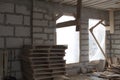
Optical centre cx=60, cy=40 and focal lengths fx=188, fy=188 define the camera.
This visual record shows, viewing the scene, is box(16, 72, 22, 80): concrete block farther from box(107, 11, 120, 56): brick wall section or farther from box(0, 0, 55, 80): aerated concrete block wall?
box(107, 11, 120, 56): brick wall section

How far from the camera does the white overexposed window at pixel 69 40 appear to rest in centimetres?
600

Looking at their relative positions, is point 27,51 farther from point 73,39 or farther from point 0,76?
point 73,39

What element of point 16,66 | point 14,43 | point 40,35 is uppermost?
point 40,35

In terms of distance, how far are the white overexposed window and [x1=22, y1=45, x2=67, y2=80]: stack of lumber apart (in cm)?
109

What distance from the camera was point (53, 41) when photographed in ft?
18.5

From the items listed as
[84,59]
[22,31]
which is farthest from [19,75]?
[84,59]

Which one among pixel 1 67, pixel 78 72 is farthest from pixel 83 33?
pixel 1 67

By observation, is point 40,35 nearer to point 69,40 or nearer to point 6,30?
point 6,30

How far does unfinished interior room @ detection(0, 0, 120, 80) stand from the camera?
462 centimetres

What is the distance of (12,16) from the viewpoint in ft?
16.0

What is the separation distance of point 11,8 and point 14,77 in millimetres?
1765

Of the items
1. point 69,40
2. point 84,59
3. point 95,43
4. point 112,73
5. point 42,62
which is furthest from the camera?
point 95,43

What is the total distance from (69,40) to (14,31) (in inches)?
80.4

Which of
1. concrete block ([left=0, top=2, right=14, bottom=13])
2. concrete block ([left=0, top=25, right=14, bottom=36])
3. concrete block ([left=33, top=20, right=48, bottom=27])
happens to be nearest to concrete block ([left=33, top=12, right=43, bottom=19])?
concrete block ([left=33, top=20, right=48, bottom=27])
